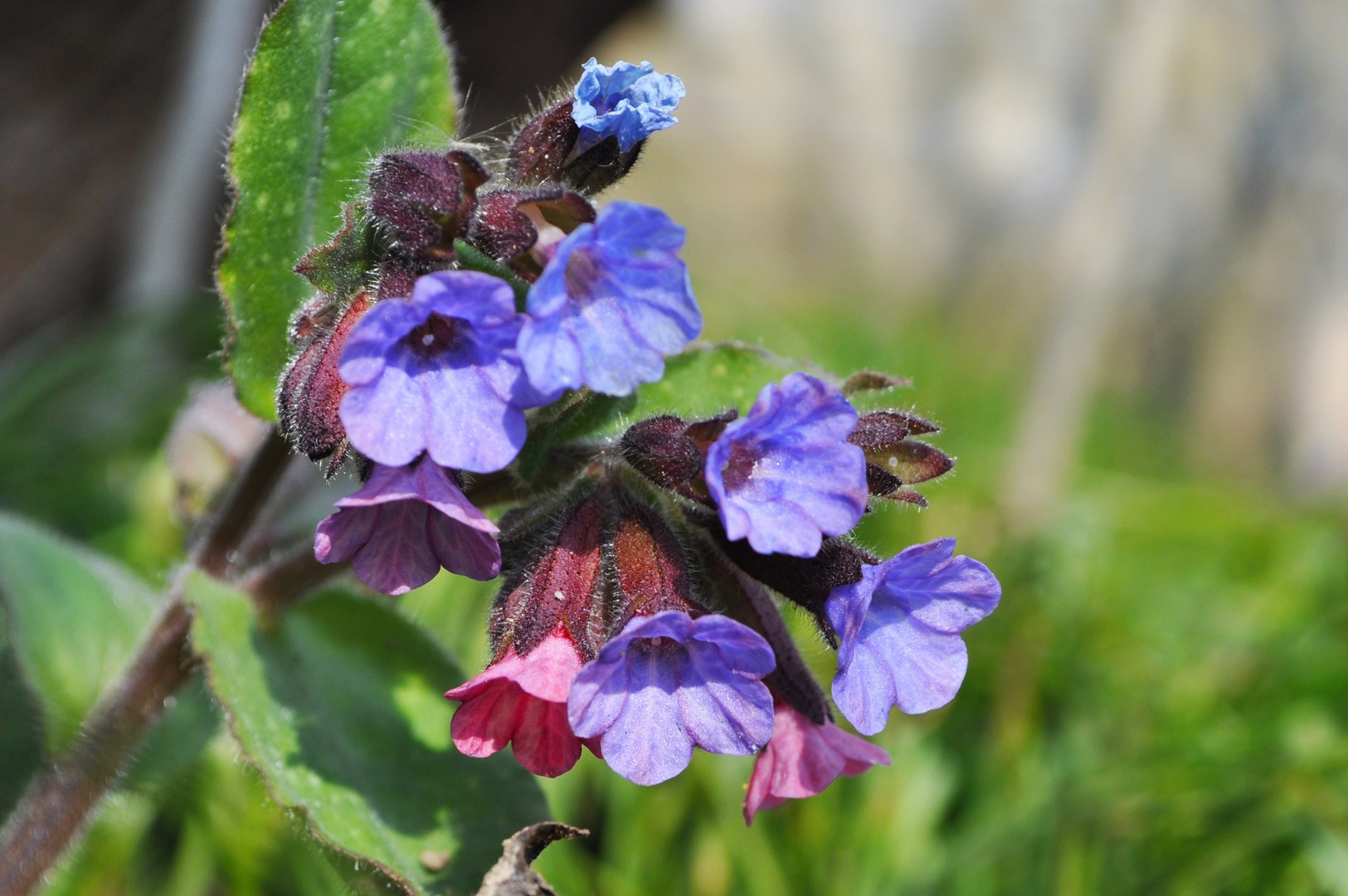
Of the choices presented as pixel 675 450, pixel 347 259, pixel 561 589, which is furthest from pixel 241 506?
pixel 675 450

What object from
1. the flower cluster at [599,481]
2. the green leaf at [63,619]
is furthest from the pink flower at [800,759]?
the green leaf at [63,619]

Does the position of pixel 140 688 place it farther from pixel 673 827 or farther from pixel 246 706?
pixel 673 827

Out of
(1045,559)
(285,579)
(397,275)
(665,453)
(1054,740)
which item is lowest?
(1054,740)

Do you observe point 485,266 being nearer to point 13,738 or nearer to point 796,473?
point 796,473

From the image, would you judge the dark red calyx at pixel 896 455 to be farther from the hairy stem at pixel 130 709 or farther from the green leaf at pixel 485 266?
the hairy stem at pixel 130 709

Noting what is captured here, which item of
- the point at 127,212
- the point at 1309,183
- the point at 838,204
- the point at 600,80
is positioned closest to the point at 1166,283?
the point at 1309,183

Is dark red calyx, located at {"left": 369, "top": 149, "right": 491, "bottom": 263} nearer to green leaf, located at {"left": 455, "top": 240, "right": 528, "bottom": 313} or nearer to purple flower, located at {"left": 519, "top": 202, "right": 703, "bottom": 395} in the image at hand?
green leaf, located at {"left": 455, "top": 240, "right": 528, "bottom": 313}

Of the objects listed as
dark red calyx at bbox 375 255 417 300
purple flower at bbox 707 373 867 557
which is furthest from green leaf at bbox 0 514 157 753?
purple flower at bbox 707 373 867 557
